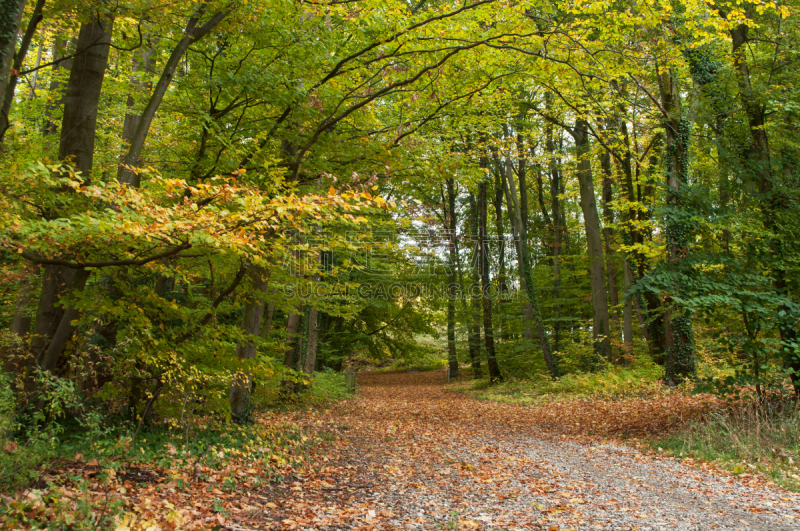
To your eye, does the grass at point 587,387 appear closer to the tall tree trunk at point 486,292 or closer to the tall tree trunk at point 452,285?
the tall tree trunk at point 486,292

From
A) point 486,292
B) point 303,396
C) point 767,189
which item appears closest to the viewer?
point 767,189

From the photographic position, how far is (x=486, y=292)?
18469 mm

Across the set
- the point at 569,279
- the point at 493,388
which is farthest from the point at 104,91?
the point at 569,279

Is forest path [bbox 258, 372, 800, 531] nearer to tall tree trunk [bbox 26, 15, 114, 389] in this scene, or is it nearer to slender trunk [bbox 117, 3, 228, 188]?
tall tree trunk [bbox 26, 15, 114, 389]

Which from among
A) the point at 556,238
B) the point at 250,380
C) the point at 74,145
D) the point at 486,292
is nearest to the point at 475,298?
the point at 486,292

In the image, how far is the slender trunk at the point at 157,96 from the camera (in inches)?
209

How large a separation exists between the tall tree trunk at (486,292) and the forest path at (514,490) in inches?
367

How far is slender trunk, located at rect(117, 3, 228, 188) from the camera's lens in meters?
5.30

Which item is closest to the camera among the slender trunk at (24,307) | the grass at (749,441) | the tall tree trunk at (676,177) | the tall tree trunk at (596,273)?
the grass at (749,441)

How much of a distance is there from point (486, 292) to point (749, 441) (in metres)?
12.8

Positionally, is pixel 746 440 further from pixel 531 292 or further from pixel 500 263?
pixel 500 263

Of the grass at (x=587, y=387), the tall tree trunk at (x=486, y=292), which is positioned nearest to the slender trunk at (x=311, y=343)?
the grass at (x=587, y=387)

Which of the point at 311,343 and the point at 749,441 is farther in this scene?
the point at 311,343

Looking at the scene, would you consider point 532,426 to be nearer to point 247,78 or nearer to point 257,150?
point 257,150
